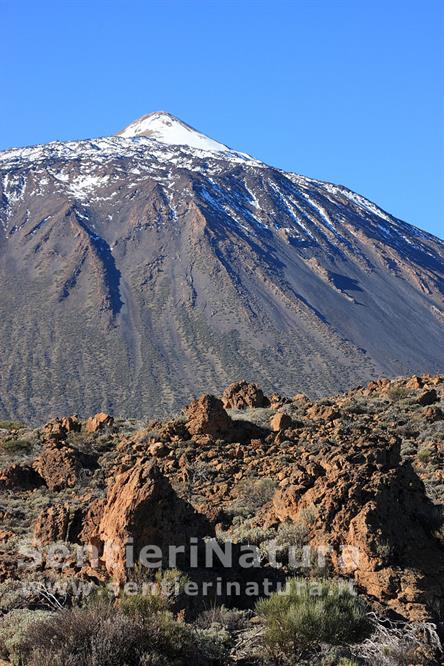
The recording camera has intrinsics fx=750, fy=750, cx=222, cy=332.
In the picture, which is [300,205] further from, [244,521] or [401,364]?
[244,521]

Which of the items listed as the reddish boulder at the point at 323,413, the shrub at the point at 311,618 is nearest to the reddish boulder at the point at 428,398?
the reddish boulder at the point at 323,413

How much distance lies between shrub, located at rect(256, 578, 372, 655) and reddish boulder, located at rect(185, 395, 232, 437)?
11.1m

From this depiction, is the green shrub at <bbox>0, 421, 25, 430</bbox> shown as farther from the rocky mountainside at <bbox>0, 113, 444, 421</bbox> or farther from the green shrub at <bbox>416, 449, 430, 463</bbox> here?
the rocky mountainside at <bbox>0, 113, 444, 421</bbox>

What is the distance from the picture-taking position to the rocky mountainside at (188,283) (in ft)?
288

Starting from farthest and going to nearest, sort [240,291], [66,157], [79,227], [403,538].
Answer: [66,157], [79,227], [240,291], [403,538]

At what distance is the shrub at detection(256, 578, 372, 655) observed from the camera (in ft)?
22.1

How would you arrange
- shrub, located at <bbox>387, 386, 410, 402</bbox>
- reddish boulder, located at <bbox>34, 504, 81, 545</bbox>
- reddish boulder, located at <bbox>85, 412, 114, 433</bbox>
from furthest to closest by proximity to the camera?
shrub, located at <bbox>387, 386, 410, 402</bbox> < reddish boulder, located at <bbox>85, 412, 114, 433</bbox> < reddish boulder, located at <bbox>34, 504, 81, 545</bbox>

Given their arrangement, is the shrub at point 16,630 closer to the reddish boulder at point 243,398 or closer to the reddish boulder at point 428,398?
the reddish boulder at point 428,398

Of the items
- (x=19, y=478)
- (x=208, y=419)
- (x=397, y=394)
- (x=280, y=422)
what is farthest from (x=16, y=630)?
(x=397, y=394)

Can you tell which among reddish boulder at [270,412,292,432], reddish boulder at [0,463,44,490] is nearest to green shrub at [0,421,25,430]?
reddish boulder at [0,463,44,490]

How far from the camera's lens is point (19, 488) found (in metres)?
16.2

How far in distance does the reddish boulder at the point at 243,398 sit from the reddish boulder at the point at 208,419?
436 cm

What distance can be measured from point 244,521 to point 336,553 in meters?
3.05

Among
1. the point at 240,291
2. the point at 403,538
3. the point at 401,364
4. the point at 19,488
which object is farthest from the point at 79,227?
the point at 403,538
